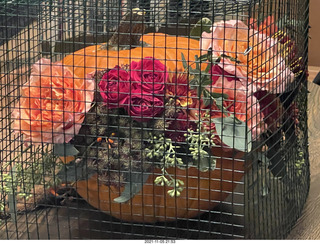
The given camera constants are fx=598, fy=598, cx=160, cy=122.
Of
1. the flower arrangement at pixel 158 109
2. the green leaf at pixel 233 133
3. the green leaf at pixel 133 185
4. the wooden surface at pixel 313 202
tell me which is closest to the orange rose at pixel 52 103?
the flower arrangement at pixel 158 109

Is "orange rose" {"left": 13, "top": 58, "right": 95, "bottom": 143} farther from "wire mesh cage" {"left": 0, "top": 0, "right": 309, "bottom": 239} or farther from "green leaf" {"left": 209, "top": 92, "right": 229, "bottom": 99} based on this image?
"green leaf" {"left": 209, "top": 92, "right": 229, "bottom": 99}

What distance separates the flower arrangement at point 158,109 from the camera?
971 millimetres

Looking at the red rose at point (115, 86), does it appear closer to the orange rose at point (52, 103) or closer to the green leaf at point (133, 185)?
the orange rose at point (52, 103)

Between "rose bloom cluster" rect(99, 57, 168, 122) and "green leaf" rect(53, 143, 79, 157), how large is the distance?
0.34ft

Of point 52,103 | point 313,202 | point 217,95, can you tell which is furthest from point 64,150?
point 313,202

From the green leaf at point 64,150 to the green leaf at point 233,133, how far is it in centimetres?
25

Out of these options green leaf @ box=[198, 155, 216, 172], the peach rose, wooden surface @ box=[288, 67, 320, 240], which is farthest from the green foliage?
wooden surface @ box=[288, 67, 320, 240]

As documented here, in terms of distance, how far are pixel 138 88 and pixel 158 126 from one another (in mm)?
73

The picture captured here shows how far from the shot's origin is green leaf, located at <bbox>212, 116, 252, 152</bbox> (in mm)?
958

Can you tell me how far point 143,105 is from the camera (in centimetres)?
100

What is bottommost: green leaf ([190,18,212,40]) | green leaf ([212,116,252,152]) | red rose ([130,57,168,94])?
green leaf ([212,116,252,152])

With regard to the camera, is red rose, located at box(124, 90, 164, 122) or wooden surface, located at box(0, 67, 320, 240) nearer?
red rose, located at box(124, 90, 164, 122)

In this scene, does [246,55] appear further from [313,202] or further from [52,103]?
[313,202]

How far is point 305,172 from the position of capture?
130 cm
